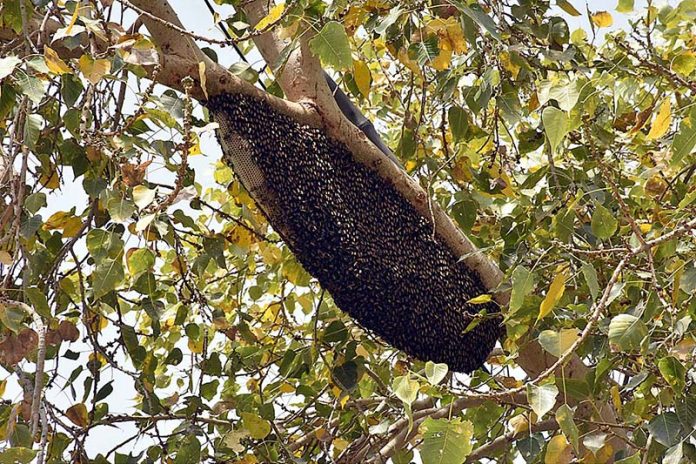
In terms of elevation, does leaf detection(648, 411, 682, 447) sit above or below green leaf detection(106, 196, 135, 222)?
below

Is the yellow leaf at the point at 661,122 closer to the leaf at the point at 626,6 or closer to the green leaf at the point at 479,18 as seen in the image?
the green leaf at the point at 479,18

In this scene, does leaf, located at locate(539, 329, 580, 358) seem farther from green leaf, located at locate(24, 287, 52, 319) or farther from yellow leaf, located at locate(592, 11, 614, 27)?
yellow leaf, located at locate(592, 11, 614, 27)

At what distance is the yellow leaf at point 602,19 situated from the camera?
2.18m

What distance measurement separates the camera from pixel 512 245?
1.91 m

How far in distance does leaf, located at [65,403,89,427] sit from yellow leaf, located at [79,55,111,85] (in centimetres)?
77

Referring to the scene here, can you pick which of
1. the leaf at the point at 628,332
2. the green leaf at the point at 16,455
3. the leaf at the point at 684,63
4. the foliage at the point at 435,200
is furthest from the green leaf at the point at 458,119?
the green leaf at the point at 16,455

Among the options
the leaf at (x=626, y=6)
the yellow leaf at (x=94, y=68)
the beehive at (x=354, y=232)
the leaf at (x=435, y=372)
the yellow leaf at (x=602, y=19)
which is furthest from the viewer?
the yellow leaf at (x=602, y=19)

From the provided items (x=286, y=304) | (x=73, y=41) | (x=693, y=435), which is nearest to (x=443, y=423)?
(x=693, y=435)

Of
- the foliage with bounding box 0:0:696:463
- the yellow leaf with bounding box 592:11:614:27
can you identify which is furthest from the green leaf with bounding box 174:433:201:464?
the yellow leaf with bounding box 592:11:614:27

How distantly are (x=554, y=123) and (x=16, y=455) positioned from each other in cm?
83

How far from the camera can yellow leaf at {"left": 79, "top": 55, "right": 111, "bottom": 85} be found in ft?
4.83

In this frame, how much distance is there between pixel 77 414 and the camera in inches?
77.7

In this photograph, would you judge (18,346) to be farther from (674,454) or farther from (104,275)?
(674,454)

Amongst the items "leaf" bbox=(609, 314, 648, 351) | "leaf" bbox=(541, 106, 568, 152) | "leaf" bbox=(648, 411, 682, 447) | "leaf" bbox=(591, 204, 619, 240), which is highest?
"leaf" bbox=(541, 106, 568, 152)
